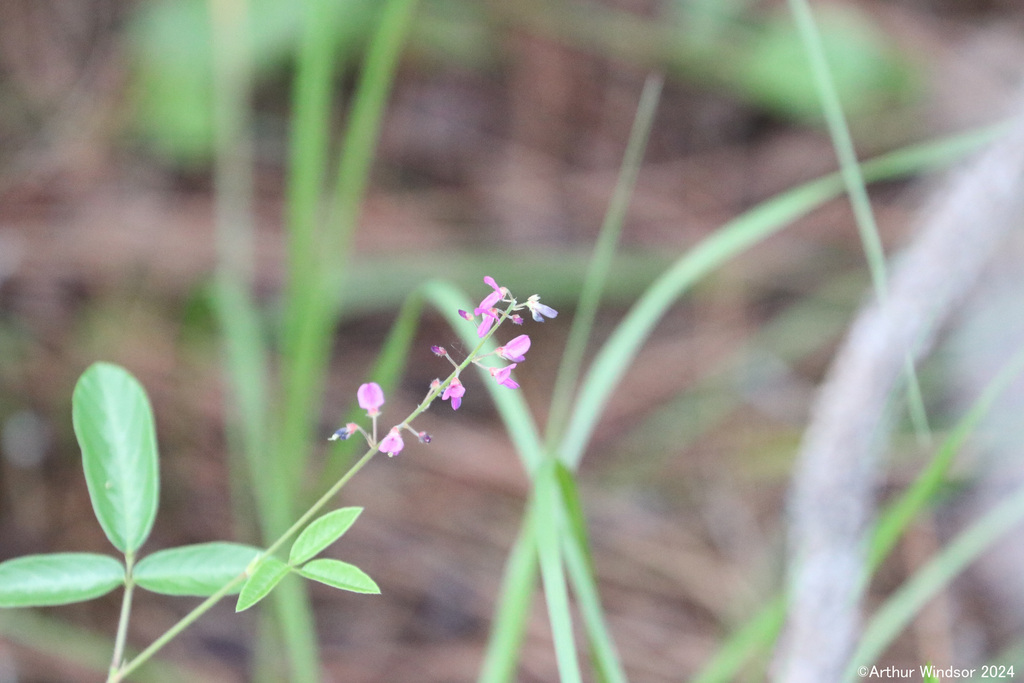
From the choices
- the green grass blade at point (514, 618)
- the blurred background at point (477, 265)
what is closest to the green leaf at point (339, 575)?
the green grass blade at point (514, 618)

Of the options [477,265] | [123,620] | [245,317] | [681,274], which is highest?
[477,265]

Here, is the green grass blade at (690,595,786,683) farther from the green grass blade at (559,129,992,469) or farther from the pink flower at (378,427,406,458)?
the pink flower at (378,427,406,458)

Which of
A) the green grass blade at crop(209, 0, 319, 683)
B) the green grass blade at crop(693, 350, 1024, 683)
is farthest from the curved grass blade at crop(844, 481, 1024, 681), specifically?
the green grass blade at crop(209, 0, 319, 683)

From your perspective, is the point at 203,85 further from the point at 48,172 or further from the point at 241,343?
the point at 241,343

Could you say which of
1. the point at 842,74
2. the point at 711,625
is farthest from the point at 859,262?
the point at 711,625

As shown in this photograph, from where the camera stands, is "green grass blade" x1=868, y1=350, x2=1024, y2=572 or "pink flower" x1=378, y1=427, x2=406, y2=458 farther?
"green grass blade" x1=868, y1=350, x2=1024, y2=572

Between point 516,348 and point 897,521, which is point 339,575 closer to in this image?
point 516,348

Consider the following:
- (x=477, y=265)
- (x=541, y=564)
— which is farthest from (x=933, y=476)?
(x=477, y=265)
